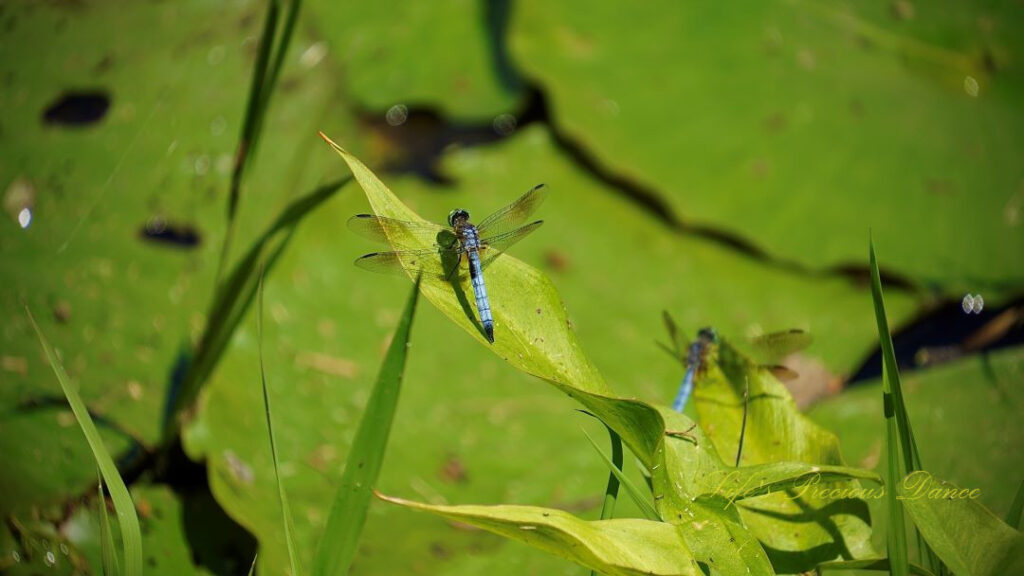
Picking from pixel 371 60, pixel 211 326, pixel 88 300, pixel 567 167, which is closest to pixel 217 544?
pixel 211 326

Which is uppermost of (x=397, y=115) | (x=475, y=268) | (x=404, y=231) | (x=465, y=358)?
(x=404, y=231)

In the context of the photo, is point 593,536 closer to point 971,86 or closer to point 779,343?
point 779,343

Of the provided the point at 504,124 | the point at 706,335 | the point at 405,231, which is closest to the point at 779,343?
the point at 706,335

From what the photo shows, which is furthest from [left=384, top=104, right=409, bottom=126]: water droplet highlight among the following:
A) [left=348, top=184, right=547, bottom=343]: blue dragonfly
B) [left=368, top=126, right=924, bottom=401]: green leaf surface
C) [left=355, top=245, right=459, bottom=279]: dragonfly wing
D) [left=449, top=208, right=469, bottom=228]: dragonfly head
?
[left=355, top=245, right=459, bottom=279]: dragonfly wing

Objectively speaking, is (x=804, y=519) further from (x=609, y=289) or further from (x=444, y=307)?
(x=609, y=289)

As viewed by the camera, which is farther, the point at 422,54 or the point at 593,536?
the point at 422,54

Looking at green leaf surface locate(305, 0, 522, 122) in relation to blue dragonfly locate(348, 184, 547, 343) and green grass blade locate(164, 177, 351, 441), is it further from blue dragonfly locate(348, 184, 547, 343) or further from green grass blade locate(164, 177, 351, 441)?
green grass blade locate(164, 177, 351, 441)
